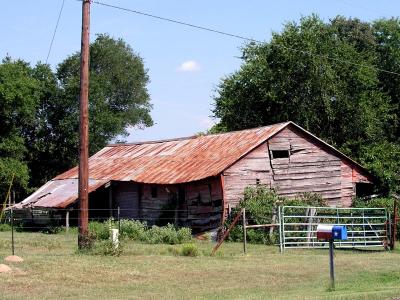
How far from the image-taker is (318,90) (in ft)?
144

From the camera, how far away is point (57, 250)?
2175cm

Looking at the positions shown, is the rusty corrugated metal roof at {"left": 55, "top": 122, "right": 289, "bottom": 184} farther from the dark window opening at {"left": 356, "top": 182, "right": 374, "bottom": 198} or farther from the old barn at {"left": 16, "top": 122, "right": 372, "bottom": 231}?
the dark window opening at {"left": 356, "top": 182, "right": 374, "bottom": 198}

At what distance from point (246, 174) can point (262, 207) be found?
8.72 ft

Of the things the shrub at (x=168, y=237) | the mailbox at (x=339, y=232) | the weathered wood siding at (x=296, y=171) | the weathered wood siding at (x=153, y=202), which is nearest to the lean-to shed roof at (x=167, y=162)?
the weathered wood siding at (x=296, y=171)

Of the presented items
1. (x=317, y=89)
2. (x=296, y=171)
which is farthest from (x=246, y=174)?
(x=317, y=89)

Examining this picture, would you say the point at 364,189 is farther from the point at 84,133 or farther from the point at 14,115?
the point at 14,115

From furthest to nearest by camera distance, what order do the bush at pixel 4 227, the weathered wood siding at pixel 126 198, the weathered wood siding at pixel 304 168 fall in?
the bush at pixel 4 227 < the weathered wood siding at pixel 126 198 < the weathered wood siding at pixel 304 168

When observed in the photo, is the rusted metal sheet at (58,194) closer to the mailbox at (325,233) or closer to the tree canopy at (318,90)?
the tree canopy at (318,90)

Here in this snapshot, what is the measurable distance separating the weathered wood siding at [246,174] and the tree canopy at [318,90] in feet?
34.0

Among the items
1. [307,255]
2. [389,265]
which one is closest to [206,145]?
[307,255]

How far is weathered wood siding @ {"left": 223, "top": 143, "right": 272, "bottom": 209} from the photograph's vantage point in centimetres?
3083

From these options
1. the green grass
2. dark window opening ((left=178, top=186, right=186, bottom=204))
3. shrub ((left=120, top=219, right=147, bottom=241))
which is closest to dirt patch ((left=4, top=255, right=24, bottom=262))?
the green grass

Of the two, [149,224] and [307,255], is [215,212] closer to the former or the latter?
[149,224]

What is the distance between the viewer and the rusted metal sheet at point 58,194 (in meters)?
35.7
